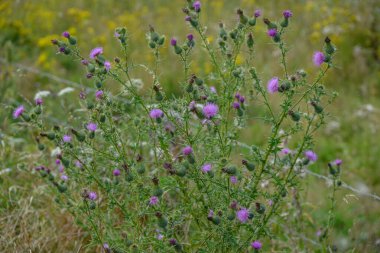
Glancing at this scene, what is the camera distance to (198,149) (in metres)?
2.36

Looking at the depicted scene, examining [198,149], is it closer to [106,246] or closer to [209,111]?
[209,111]

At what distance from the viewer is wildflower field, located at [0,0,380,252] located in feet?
7.07

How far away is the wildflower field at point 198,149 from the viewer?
2.16m

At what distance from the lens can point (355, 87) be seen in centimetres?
580

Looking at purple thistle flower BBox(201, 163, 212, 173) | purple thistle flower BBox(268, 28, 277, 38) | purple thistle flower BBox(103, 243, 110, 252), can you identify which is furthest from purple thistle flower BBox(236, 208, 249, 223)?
purple thistle flower BBox(268, 28, 277, 38)

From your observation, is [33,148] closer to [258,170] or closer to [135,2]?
[258,170]

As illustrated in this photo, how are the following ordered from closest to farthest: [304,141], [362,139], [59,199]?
1. [304,141]
2. [59,199]
3. [362,139]

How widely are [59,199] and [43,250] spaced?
298 millimetres

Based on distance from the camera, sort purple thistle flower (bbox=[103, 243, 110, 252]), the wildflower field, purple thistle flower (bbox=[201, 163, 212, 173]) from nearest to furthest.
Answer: purple thistle flower (bbox=[201, 163, 212, 173]), the wildflower field, purple thistle flower (bbox=[103, 243, 110, 252])

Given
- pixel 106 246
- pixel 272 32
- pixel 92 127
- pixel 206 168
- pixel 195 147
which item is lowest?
pixel 106 246

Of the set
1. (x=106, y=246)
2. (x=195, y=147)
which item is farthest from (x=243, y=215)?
(x=106, y=246)

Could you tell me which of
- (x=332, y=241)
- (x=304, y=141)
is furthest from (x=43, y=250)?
(x=332, y=241)

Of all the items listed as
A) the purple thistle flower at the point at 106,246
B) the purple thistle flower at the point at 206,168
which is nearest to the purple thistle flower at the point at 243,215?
the purple thistle flower at the point at 206,168

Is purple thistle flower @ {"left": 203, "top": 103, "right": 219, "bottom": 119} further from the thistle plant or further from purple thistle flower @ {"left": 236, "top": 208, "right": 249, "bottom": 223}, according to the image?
purple thistle flower @ {"left": 236, "top": 208, "right": 249, "bottom": 223}
